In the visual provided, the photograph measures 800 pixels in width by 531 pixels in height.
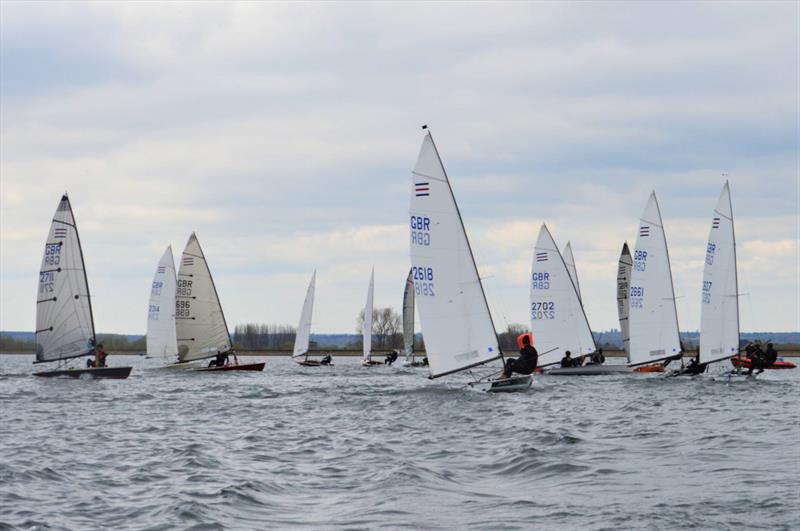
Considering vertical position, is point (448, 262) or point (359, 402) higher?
point (448, 262)

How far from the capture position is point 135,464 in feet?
57.5

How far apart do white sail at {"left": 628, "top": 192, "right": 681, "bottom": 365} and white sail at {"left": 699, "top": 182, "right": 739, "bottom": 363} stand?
415 centimetres

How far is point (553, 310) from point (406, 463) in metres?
31.6

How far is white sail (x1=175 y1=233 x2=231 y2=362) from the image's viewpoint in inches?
2108

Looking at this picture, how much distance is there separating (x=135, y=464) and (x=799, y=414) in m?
15.6

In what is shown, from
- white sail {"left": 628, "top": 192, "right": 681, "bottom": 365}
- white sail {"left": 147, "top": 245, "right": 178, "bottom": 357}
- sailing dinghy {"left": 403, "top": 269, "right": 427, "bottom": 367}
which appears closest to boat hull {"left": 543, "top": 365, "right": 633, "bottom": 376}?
white sail {"left": 628, "top": 192, "right": 681, "bottom": 365}

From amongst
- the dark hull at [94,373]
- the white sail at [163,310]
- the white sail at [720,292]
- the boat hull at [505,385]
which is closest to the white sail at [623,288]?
the white sail at [720,292]

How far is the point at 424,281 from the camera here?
31.4 metres

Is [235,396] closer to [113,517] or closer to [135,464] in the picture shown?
[135,464]

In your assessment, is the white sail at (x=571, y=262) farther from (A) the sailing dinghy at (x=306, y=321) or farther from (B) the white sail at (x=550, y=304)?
(A) the sailing dinghy at (x=306, y=321)

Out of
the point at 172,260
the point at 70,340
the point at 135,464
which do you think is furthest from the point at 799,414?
the point at 172,260

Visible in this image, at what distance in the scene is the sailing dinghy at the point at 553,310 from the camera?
4766cm

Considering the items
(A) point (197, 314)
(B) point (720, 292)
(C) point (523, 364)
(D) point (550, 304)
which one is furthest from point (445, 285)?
(A) point (197, 314)

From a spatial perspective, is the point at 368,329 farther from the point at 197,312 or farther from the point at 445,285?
the point at 445,285
